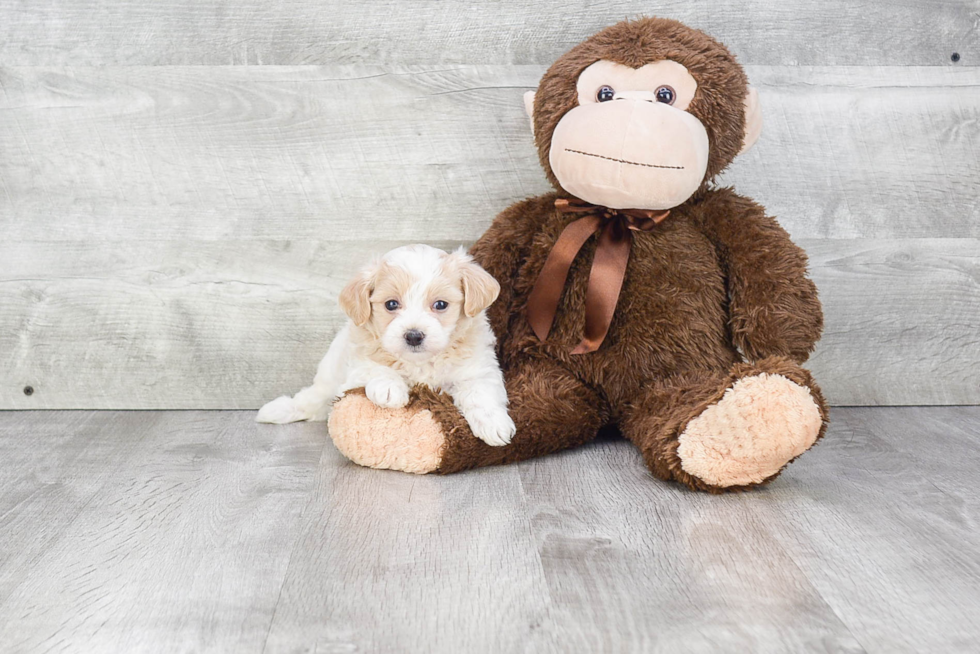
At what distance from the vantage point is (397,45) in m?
1.77

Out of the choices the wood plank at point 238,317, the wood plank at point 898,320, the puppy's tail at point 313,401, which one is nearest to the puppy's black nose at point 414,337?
the puppy's tail at point 313,401

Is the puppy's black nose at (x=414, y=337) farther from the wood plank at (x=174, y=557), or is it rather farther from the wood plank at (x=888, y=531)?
the wood plank at (x=888, y=531)

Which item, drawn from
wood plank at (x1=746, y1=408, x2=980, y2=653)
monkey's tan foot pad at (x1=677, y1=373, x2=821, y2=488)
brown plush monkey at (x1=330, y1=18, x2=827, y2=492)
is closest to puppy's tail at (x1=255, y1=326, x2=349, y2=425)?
brown plush monkey at (x1=330, y1=18, x2=827, y2=492)

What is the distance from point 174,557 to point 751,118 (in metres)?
1.20

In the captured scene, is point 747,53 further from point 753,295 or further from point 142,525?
point 142,525

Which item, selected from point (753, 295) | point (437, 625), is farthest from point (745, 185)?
point (437, 625)

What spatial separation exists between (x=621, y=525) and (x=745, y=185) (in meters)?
0.92

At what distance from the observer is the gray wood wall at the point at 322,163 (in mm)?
1763

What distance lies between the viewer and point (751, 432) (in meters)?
1.27

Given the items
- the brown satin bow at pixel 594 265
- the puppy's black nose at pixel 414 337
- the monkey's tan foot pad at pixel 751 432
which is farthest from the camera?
the brown satin bow at pixel 594 265

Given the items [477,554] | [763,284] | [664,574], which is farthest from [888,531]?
[477,554]

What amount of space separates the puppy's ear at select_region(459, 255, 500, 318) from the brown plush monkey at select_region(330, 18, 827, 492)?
16 cm

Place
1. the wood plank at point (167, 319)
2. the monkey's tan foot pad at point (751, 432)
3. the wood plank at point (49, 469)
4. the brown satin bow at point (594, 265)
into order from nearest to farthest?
the wood plank at point (49, 469)
the monkey's tan foot pad at point (751, 432)
the brown satin bow at point (594, 265)
the wood plank at point (167, 319)

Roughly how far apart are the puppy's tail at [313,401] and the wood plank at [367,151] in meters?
0.29
